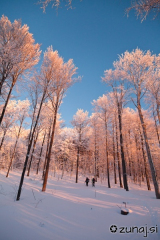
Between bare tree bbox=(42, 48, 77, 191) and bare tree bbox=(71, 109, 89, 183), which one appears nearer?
bare tree bbox=(42, 48, 77, 191)

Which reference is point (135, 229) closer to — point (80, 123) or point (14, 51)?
point (14, 51)

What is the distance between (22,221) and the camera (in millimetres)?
3748

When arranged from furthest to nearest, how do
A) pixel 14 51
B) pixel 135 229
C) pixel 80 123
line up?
pixel 80 123 < pixel 14 51 < pixel 135 229

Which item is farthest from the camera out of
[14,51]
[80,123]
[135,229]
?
[80,123]

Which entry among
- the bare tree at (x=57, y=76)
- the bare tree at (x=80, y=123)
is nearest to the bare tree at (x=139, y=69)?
the bare tree at (x=57, y=76)

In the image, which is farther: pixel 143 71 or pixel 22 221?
pixel 143 71

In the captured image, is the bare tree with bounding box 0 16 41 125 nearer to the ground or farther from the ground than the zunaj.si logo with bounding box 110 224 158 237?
farther from the ground

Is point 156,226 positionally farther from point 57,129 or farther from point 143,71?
point 57,129

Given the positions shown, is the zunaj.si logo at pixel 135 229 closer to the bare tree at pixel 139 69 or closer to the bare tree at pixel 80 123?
the bare tree at pixel 139 69

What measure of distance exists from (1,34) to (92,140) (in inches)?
678

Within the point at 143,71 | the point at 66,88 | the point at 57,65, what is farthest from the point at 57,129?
the point at 143,71

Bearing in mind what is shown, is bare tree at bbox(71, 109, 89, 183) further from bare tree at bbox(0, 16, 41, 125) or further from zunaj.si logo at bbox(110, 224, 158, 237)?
zunaj.si logo at bbox(110, 224, 158, 237)

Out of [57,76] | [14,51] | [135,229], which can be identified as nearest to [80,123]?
[57,76]

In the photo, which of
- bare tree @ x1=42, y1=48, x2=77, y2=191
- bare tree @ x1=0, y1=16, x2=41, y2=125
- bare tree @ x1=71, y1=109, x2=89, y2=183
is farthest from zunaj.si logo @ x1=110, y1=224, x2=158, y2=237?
bare tree @ x1=71, y1=109, x2=89, y2=183
